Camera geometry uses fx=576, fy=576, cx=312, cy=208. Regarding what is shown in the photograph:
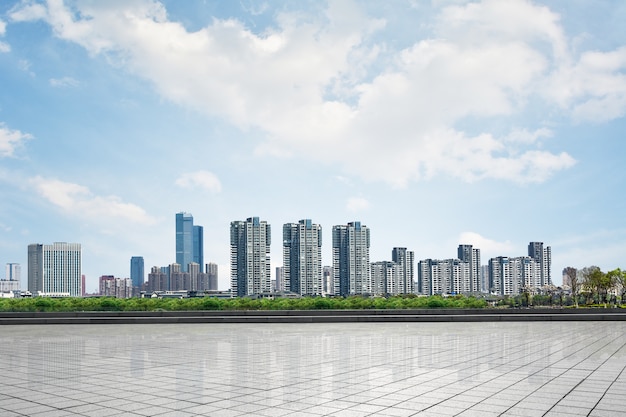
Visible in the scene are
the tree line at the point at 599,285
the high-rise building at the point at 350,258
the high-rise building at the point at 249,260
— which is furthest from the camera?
the high-rise building at the point at 249,260

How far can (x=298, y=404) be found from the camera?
841 cm

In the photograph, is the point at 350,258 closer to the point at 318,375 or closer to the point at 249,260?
the point at 249,260

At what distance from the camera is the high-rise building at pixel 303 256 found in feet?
462

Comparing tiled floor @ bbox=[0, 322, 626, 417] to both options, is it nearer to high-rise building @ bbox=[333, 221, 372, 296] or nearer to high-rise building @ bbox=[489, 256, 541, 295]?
high-rise building @ bbox=[333, 221, 372, 296]

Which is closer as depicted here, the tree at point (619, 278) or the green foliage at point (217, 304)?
the green foliage at point (217, 304)

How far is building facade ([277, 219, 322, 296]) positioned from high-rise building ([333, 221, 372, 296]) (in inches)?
189

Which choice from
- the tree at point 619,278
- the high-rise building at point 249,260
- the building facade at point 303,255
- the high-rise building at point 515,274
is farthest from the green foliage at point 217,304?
the high-rise building at point 515,274

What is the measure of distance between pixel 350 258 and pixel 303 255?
1254 centimetres

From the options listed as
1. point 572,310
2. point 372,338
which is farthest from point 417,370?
point 572,310

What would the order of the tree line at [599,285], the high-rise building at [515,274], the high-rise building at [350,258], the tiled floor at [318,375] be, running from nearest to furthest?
the tiled floor at [318,375] < the tree line at [599,285] < the high-rise building at [350,258] < the high-rise building at [515,274]

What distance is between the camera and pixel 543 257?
177m

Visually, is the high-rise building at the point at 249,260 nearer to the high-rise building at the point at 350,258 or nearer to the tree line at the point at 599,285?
the high-rise building at the point at 350,258

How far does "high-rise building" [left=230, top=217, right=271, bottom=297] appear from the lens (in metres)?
148

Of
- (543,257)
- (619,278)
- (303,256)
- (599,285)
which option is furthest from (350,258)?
(599,285)
